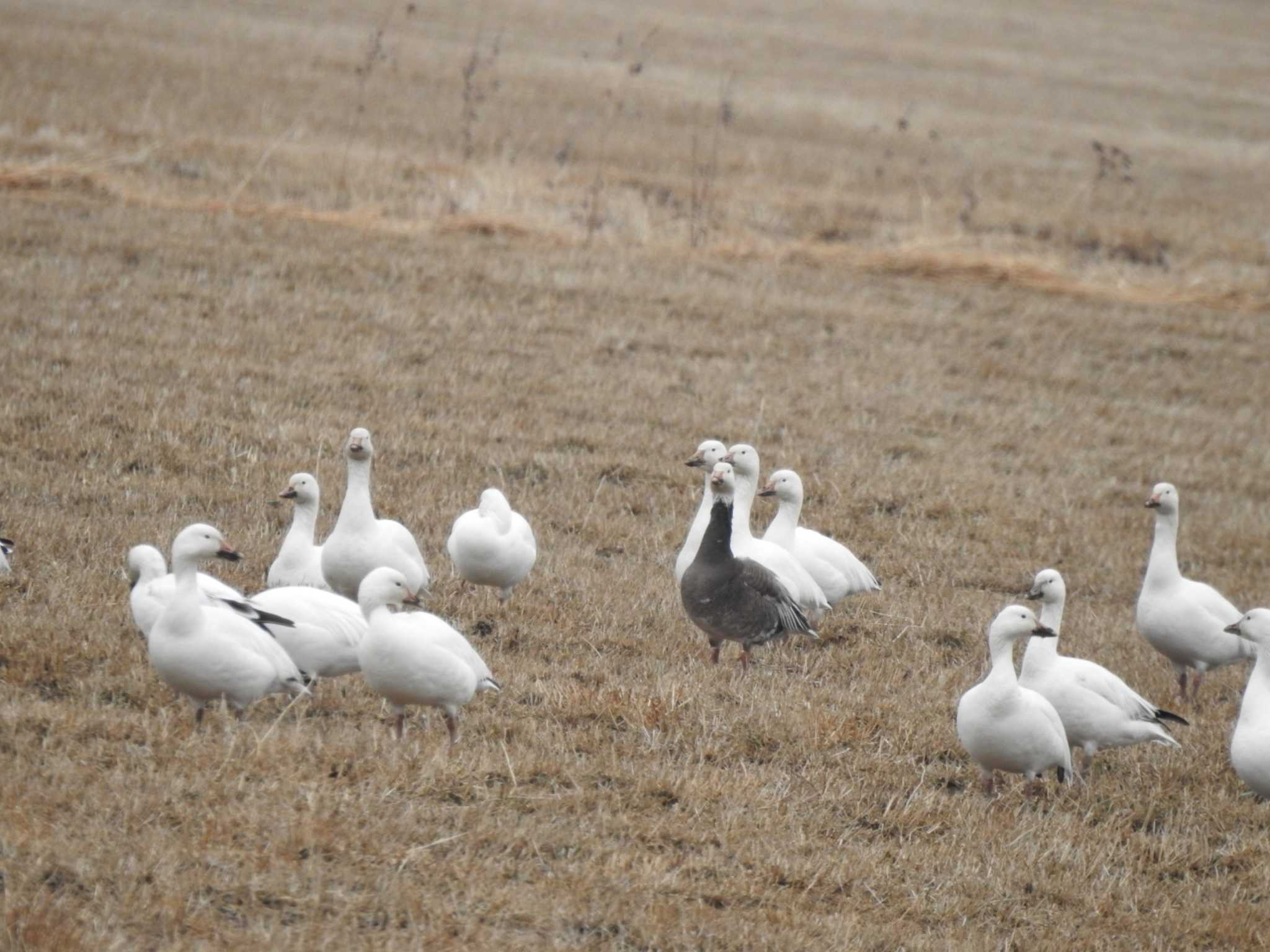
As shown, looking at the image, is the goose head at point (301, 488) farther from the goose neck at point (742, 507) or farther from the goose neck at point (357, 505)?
the goose neck at point (742, 507)

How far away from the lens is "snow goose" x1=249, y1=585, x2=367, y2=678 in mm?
5988

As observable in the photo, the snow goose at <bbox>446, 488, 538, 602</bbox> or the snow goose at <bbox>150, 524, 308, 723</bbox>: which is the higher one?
the snow goose at <bbox>446, 488, 538, 602</bbox>

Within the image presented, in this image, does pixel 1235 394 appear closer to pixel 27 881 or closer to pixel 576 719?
pixel 576 719

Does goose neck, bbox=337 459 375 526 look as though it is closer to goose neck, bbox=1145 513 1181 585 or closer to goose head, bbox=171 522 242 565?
goose head, bbox=171 522 242 565

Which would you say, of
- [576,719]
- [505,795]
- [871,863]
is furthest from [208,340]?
[871,863]

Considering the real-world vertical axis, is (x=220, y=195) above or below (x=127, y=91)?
below

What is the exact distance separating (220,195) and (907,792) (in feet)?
42.6

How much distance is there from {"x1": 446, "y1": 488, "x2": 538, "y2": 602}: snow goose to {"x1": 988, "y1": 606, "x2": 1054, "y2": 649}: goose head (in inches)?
99.5

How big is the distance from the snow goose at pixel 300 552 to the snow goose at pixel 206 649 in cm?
161

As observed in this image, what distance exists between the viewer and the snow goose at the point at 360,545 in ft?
23.7

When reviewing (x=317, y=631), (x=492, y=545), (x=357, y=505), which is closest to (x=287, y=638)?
(x=317, y=631)

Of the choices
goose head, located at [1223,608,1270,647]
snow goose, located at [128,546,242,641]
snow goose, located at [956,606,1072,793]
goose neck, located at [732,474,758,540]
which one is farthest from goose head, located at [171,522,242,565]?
goose head, located at [1223,608,1270,647]

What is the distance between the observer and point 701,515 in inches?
329

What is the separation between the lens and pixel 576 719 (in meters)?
6.21
